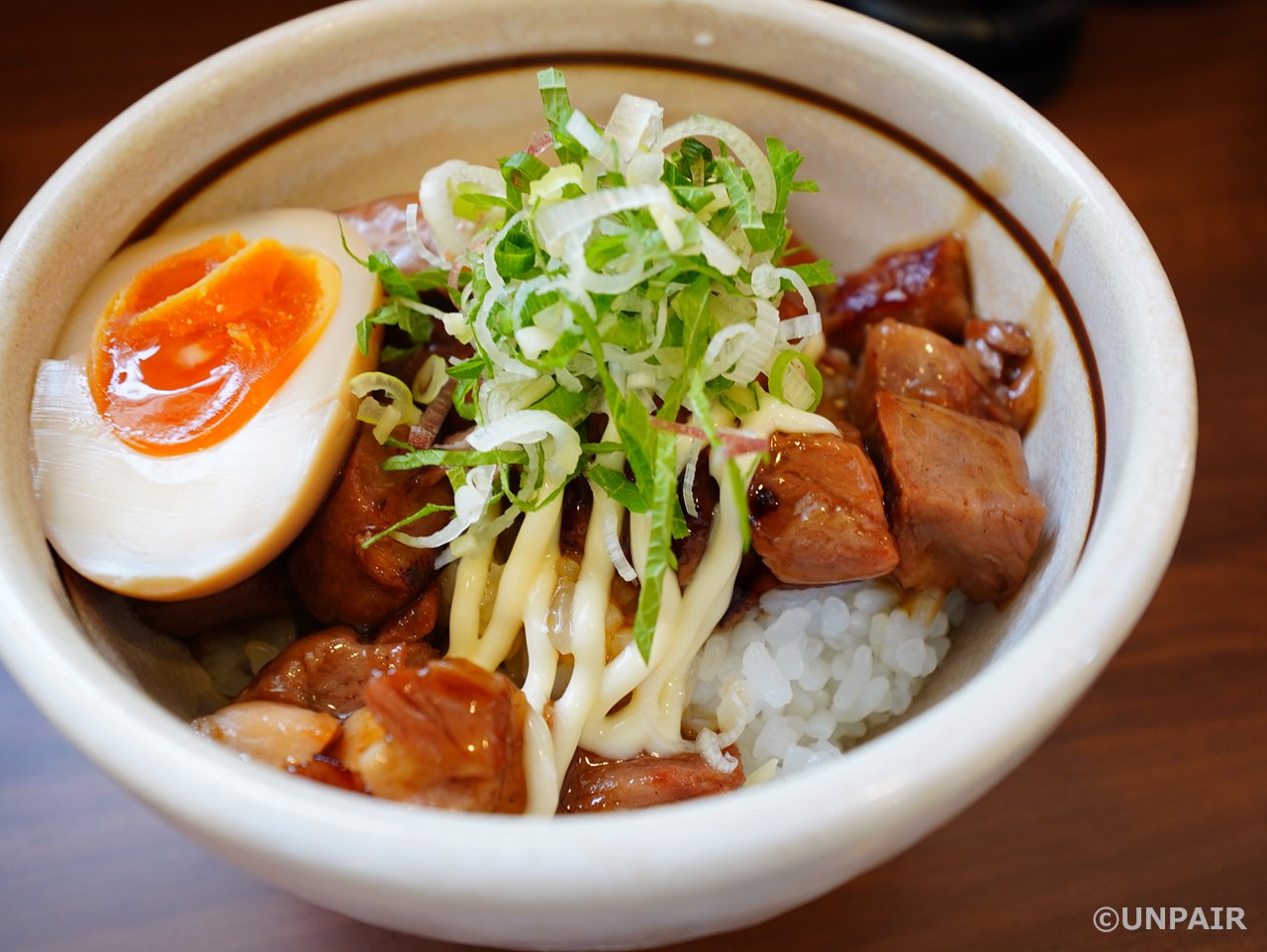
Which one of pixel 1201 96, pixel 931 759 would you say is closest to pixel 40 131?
pixel 931 759

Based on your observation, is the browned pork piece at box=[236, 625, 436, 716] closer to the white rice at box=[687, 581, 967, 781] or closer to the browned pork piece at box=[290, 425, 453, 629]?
the browned pork piece at box=[290, 425, 453, 629]

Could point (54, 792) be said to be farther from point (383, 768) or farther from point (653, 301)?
point (653, 301)

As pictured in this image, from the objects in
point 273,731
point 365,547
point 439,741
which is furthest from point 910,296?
point 273,731

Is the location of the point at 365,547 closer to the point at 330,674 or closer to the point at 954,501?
the point at 330,674

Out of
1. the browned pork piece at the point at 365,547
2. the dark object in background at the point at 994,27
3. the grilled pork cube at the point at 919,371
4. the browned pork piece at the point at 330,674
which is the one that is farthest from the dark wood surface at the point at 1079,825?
the dark object in background at the point at 994,27

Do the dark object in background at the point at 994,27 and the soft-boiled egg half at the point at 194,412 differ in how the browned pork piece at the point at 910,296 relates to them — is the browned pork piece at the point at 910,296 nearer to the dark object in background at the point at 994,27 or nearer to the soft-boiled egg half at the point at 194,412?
the soft-boiled egg half at the point at 194,412

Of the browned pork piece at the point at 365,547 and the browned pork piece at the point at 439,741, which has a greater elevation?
the browned pork piece at the point at 365,547
